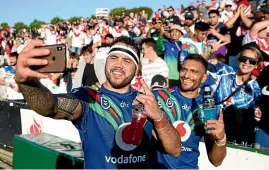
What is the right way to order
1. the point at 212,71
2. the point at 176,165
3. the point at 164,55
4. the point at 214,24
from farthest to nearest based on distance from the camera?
the point at 214,24 < the point at 164,55 < the point at 212,71 < the point at 176,165

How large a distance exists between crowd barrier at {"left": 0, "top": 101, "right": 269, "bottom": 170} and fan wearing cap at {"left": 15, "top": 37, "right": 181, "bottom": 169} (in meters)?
1.96

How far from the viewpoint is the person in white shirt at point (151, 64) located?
7.78 meters

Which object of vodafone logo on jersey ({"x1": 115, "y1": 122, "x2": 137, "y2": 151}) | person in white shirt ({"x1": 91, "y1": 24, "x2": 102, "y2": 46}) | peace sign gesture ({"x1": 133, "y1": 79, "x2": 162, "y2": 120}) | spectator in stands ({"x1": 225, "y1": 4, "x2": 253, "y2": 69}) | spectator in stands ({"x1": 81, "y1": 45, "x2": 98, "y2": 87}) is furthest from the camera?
person in white shirt ({"x1": 91, "y1": 24, "x2": 102, "y2": 46})

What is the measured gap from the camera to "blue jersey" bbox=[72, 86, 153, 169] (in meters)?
3.19

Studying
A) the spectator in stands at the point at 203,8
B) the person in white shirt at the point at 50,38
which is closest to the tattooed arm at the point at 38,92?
the spectator in stands at the point at 203,8

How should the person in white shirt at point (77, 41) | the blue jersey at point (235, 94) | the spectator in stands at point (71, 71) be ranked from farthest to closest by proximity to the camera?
the person in white shirt at point (77, 41), the spectator in stands at point (71, 71), the blue jersey at point (235, 94)

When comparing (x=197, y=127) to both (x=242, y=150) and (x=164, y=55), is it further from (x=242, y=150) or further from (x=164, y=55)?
(x=164, y=55)

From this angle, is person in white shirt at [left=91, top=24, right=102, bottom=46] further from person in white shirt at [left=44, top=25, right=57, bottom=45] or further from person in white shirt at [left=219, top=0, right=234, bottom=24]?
person in white shirt at [left=219, top=0, right=234, bottom=24]

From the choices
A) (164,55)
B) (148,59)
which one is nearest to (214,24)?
(164,55)

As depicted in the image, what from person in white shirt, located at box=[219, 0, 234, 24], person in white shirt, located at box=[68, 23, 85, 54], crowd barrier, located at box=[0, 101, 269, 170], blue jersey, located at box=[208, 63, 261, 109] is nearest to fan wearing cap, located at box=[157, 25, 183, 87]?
blue jersey, located at box=[208, 63, 261, 109]

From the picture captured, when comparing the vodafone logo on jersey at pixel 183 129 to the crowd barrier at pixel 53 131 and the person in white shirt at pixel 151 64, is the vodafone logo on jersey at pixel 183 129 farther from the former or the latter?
the person in white shirt at pixel 151 64

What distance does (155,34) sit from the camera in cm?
1174

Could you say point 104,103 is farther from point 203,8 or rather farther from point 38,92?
point 203,8

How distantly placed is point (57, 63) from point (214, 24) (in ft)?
25.3
